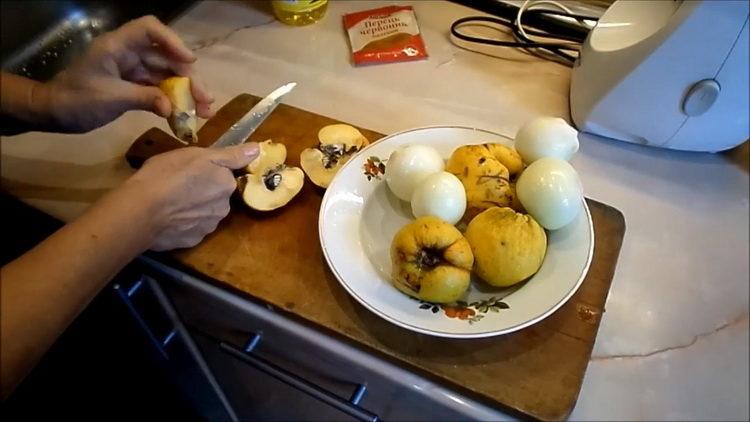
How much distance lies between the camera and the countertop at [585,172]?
52cm

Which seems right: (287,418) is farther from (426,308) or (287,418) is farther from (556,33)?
(556,33)

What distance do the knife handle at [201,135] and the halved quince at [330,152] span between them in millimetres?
111

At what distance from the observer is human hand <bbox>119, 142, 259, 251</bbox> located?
0.50 m

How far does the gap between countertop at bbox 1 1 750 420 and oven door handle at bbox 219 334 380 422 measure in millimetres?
203

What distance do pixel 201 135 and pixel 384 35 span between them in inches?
11.4

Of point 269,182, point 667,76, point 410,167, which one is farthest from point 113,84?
point 667,76

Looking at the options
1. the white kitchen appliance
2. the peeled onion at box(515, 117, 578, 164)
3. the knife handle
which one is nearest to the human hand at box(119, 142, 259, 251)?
the knife handle

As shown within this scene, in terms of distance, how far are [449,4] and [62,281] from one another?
2.10ft

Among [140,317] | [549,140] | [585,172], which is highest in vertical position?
[549,140]

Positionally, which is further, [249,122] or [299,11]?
[299,11]

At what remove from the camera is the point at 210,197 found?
53 cm

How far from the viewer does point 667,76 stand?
596mm

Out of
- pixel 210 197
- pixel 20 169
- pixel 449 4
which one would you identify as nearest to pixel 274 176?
pixel 210 197

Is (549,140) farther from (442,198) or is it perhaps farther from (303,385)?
(303,385)
